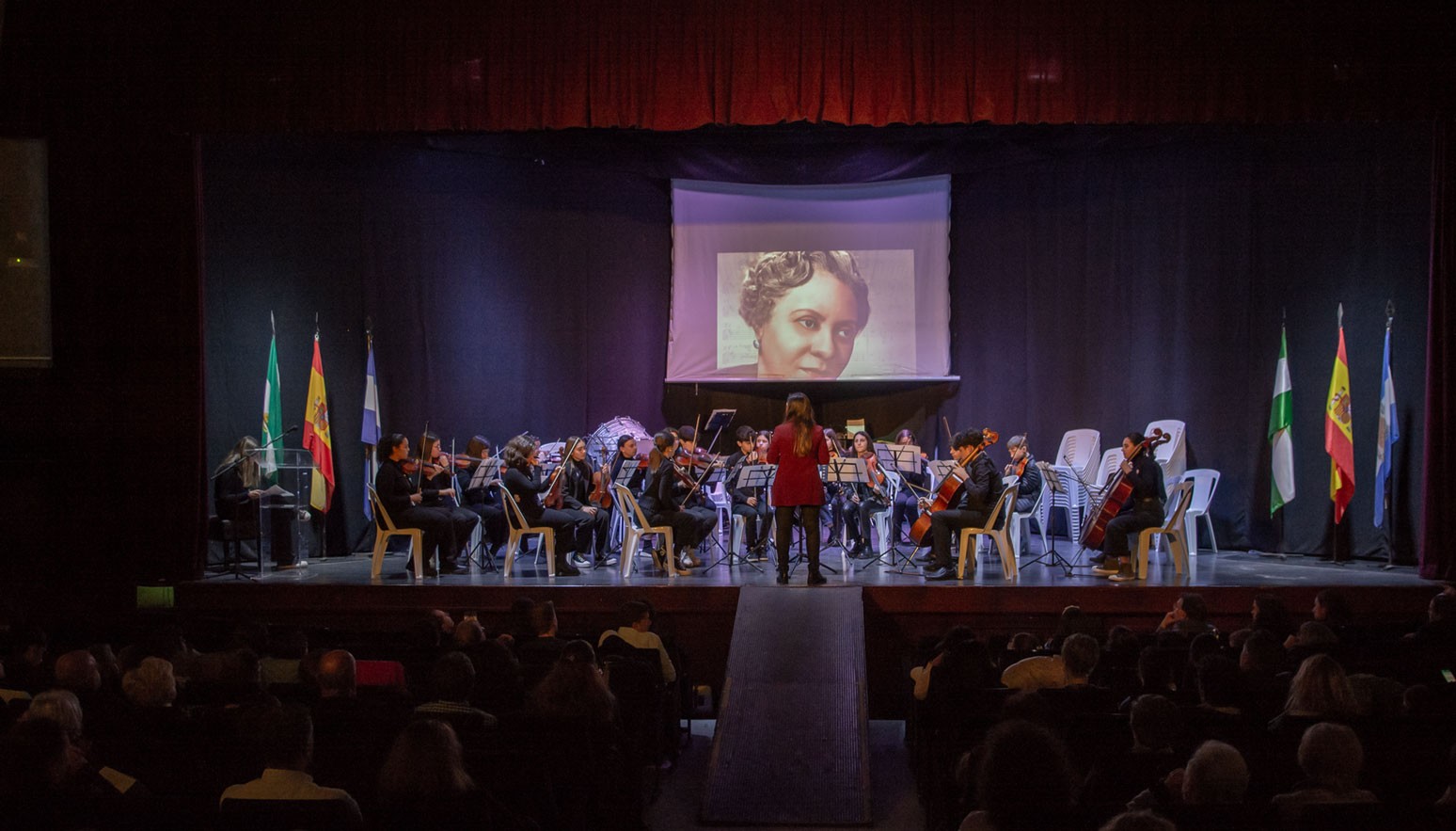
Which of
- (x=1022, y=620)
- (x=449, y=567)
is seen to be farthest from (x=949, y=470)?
(x=449, y=567)

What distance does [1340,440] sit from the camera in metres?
10.2

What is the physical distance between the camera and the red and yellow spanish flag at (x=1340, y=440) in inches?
Answer: 399

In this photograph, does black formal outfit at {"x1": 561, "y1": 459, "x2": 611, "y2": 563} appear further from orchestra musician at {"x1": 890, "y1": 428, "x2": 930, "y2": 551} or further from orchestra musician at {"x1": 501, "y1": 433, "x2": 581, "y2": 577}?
orchestra musician at {"x1": 890, "y1": 428, "x2": 930, "y2": 551}

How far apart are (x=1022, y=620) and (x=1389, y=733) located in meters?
4.17

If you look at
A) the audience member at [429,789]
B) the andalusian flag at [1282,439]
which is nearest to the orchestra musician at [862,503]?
the andalusian flag at [1282,439]

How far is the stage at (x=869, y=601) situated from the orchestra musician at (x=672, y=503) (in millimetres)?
737

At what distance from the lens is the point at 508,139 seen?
12.6 metres

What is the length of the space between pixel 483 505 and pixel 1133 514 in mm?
5544

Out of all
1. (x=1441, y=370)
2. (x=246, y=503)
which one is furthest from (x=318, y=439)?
(x=1441, y=370)

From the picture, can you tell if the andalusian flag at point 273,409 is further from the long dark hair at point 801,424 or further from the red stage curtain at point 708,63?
the long dark hair at point 801,424

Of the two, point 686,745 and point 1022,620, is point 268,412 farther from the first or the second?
point 1022,620

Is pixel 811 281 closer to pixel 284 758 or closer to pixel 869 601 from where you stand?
pixel 869 601

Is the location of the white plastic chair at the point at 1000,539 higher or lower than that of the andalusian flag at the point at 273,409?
lower

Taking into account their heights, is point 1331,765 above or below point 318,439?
below
